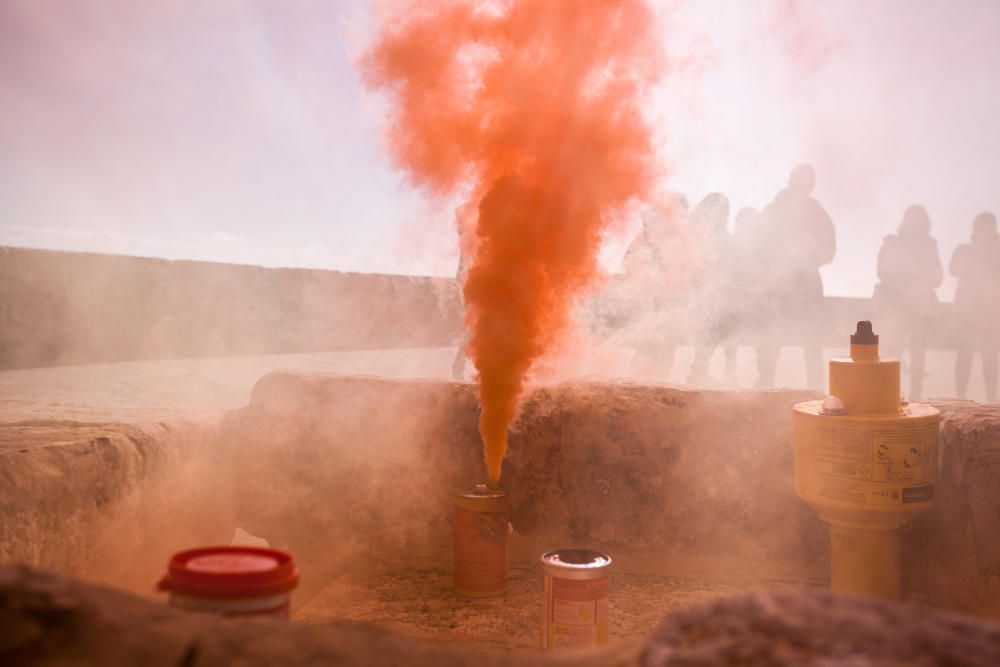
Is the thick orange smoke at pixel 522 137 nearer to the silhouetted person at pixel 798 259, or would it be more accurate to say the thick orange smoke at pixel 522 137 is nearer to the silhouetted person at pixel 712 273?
the silhouetted person at pixel 712 273

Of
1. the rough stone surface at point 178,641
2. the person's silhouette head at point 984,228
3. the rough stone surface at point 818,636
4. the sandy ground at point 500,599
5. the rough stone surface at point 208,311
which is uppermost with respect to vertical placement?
the person's silhouette head at point 984,228

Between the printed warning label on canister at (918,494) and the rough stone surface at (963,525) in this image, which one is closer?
the printed warning label on canister at (918,494)

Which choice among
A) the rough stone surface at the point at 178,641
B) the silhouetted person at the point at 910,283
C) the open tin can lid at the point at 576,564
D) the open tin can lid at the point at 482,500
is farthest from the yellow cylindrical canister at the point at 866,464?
the silhouetted person at the point at 910,283

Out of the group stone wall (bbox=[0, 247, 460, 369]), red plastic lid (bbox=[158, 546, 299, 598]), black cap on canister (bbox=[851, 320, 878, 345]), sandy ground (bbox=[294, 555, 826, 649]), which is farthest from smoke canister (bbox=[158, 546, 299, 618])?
stone wall (bbox=[0, 247, 460, 369])

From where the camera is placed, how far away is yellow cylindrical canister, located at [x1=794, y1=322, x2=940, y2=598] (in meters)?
3.11

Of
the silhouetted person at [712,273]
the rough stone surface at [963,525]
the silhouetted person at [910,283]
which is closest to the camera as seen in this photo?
the rough stone surface at [963,525]

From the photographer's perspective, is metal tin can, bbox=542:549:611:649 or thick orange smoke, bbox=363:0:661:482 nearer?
metal tin can, bbox=542:549:611:649

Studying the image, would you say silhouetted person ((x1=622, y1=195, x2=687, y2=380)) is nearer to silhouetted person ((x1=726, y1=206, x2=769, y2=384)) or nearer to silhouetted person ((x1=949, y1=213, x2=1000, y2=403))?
silhouetted person ((x1=726, y1=206, x2=769, y2=384))

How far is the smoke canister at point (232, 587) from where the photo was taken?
182cm

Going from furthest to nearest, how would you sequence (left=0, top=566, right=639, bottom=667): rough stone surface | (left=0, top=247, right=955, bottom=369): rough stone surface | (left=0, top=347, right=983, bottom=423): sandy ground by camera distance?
(left=0, top=247, right=955, bottom=369): rough stone surface → (left=0, top=347, right=983, bottom=423): sandy ground → (left=0, top=566, right=639, bottom=667): rough stone surface

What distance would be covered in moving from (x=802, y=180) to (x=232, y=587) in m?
6.71

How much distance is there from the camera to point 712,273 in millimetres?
7305

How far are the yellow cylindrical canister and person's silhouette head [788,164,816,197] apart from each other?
14.0 ft

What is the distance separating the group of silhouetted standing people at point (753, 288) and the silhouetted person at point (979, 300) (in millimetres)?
10
